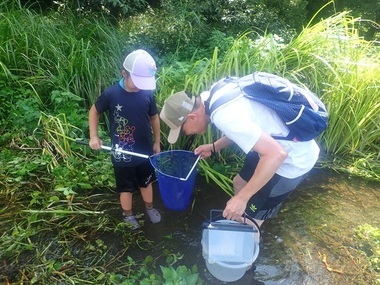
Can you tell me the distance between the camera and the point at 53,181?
298 centimetres

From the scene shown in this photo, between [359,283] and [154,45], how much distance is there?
3.86 metres

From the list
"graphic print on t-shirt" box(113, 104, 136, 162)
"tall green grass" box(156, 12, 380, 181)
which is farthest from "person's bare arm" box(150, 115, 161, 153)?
"tall green grass" box(156, 12, 380, 181)

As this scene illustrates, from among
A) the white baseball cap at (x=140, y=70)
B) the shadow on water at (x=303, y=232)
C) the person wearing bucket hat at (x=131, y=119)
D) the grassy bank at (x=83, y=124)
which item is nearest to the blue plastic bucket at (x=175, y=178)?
the person wearing bucket hat at (x=131, y=119)

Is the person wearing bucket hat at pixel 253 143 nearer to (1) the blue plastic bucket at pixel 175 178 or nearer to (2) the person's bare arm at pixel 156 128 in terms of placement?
(1) the blue plastic bucket at pixel 175 178

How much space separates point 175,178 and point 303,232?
1186 mm

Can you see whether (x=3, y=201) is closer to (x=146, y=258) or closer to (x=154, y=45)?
(x=146, y=258)

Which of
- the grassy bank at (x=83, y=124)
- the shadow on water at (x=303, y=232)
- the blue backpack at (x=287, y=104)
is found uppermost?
the blue backpack at (x=287, y=104)

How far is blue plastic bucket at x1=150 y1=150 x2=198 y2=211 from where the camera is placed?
2.24m

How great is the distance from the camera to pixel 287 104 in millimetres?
1754

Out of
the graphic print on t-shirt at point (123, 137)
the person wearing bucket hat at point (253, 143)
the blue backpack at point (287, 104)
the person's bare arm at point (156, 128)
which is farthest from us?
the person's bare arm at point (156, 128)

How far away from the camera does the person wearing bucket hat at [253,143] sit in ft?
5.37

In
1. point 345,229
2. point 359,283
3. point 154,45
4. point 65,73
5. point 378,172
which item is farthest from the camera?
point 154,45

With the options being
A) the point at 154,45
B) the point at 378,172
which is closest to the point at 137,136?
the point at 378,172

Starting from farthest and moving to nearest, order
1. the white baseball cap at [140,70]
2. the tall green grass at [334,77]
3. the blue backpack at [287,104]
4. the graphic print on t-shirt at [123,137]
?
the tall green grass at [334,77] → the graphic print on t-shirt at [123,137] → the white baseball cap at [140,70] → the blue backpack at [287,104]
